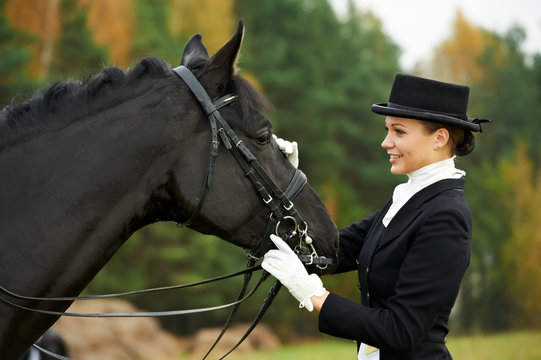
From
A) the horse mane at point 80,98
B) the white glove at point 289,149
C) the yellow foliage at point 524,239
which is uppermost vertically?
the horse mane at point 80,98

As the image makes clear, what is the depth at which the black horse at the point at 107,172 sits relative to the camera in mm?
2701

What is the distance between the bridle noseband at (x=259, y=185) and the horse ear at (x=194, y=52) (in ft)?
0.53

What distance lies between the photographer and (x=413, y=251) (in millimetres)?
2768

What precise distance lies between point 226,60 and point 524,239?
106 feet

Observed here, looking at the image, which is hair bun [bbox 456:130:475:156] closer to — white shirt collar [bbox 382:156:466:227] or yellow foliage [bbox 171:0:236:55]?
white shirt collar [bbox 382:156:466:227]

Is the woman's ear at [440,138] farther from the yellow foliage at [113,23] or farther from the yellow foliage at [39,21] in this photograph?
the yellow foliage at [113,23]

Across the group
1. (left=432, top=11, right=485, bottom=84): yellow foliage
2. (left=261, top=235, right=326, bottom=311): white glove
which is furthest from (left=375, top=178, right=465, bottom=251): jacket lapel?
(left=432, top=11, right=485, bottom=84): yellow foliage

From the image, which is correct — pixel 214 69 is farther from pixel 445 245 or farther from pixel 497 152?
pixel 497 152

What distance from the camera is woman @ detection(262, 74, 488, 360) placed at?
266cm

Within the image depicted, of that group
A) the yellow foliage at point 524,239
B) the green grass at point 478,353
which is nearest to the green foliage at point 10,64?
the green grass at point 478,353

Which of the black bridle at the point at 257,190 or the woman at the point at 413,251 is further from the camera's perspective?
the black bridle at the point at 257,190

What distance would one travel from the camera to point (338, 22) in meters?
33.4

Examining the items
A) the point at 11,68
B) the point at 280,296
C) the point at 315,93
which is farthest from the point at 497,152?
A: the point at 11,68

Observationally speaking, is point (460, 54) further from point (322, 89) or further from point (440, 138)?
point (440, 138)
